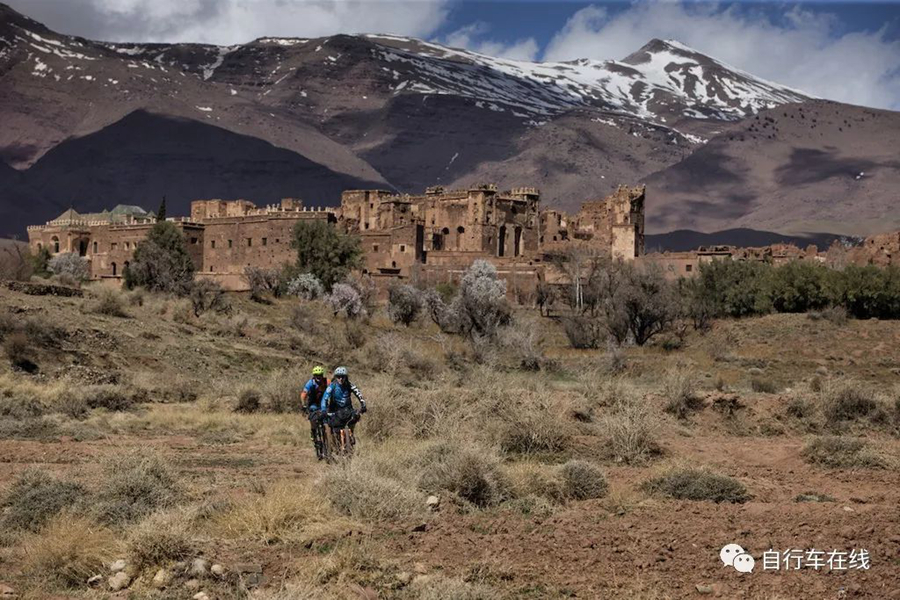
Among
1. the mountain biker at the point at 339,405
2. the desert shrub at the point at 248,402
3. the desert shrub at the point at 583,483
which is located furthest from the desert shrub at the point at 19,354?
the desert shrub at the point at 583,483

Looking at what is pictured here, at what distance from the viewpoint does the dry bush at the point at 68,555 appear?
32.4 feet

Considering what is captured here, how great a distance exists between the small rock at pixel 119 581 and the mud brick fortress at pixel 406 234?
59.6 meters

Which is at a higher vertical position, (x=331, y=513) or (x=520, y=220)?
(x=520, y=220)

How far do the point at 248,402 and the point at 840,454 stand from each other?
1219 cm

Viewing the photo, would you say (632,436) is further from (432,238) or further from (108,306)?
(432,238)

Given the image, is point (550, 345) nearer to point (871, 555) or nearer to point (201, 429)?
point (201, 429)

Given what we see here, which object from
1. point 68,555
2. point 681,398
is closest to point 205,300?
point 681,398

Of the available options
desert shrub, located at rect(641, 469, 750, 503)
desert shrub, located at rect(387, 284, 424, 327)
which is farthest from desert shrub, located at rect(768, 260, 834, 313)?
desert shrub, located at rect(641, 469, 750, 503)

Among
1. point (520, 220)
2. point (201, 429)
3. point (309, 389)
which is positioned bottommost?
point (201, 429)

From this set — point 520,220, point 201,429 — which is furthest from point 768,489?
point 520,220

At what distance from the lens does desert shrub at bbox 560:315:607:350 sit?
46.6 metres

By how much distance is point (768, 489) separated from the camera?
575 inches

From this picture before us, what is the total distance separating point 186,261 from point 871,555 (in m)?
58.9

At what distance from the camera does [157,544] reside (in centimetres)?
1004
